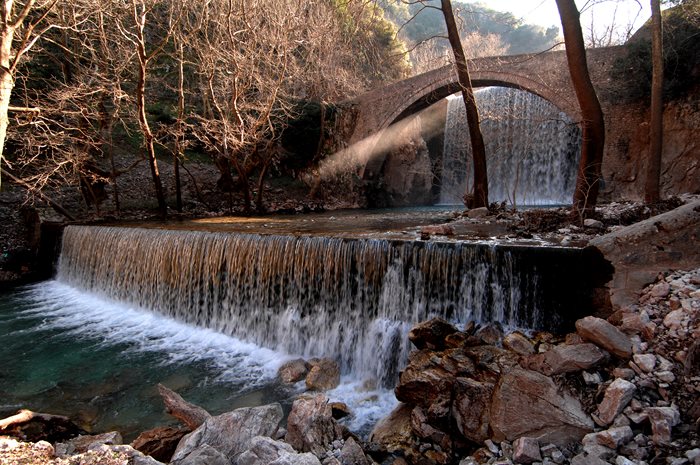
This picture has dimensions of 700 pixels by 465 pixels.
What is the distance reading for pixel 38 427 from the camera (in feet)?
10.3

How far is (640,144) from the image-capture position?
420 inches

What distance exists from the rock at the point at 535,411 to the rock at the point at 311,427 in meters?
1.18

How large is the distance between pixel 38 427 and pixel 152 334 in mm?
2820

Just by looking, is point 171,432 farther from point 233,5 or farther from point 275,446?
point 233,5

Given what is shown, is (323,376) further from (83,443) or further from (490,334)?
(83,443)

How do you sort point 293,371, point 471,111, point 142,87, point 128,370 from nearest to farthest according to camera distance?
point 293,371 → point 128,370 → point 471,111 → point 142,87

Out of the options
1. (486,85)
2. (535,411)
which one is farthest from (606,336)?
(486,85)

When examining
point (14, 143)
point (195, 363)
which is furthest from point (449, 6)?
point (14, 143)

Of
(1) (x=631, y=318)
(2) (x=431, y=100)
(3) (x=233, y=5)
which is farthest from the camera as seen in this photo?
(2) (x=431, y=100)

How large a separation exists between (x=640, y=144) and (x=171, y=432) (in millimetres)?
12648

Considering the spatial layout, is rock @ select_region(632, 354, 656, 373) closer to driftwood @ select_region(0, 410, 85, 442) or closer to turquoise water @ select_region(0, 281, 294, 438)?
turquoise water @ select_region(0, 281, 294, 438)

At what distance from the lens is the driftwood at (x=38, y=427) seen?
3016 mm

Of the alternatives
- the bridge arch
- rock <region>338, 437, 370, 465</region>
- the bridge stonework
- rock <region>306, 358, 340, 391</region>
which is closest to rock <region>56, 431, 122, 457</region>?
rock <region>338, 437, 370, 465</region>

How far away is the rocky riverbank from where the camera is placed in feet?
7.39
